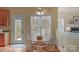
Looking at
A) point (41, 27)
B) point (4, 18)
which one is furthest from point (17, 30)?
point (41, 27)

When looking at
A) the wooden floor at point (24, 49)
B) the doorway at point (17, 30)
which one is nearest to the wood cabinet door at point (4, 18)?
the doorway at point (17, 30)

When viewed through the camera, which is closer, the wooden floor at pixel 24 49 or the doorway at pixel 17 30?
the wooden floor at pixel 24 49

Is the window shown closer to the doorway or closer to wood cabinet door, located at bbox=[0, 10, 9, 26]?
the doorway

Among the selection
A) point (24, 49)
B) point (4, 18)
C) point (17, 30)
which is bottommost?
point (24, 49)

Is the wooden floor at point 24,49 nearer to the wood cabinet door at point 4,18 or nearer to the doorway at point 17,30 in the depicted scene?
the doorway at point 17,30

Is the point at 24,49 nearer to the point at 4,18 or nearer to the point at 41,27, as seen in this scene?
the point at 41,27

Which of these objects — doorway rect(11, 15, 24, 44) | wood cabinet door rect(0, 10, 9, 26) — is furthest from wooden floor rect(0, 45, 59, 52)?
wood cabinet door rect(0, 10, 9, 26)

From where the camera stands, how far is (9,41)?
8.22 feet
